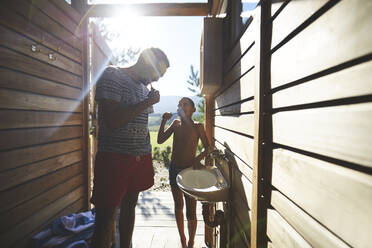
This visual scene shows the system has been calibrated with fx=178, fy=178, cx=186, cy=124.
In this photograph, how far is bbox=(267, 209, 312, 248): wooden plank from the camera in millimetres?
607

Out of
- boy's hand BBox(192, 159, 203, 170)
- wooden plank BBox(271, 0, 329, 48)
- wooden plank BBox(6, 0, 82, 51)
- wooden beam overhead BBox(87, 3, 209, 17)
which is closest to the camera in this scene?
wooden plank BBox(271, 0, 329, 48)

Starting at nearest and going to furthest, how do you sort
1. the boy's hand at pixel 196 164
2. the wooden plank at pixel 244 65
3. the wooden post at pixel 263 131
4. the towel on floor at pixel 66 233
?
the wooden post at pixel 263 131, the wooden plank at pixel 244 65, the towel on floor at pixel 66 233, the boy's hand at pixel 196 164

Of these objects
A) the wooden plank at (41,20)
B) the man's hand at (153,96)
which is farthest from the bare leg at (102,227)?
the wooden plank at (41,20)

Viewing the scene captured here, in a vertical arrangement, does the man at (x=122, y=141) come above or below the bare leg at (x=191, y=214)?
above

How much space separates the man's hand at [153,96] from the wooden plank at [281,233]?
1250 millimetres

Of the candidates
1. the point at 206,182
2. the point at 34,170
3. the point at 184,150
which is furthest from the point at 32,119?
the point at 206,182

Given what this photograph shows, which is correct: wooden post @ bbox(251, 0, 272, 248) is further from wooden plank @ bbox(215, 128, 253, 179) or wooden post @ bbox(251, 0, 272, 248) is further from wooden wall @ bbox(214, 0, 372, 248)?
wooden plank @ bbox(215, 128, 253, 179)

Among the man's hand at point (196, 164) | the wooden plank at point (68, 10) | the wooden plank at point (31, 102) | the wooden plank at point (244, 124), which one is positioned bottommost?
the man's hand at point (196, 164)

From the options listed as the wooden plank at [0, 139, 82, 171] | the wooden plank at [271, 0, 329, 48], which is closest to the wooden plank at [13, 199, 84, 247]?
the wooden plank at [0, 139, 82, 171]

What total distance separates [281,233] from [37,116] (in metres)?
2.43

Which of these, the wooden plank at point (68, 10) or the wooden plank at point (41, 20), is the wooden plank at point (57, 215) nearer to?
the wooden plank at point (41, 20)

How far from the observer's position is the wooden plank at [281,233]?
23.9 inches

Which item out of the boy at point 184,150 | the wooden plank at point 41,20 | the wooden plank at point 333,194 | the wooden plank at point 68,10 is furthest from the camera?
the boy at point 184,150

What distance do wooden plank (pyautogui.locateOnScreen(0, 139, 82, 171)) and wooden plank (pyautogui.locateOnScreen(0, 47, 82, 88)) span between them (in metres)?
0.80
